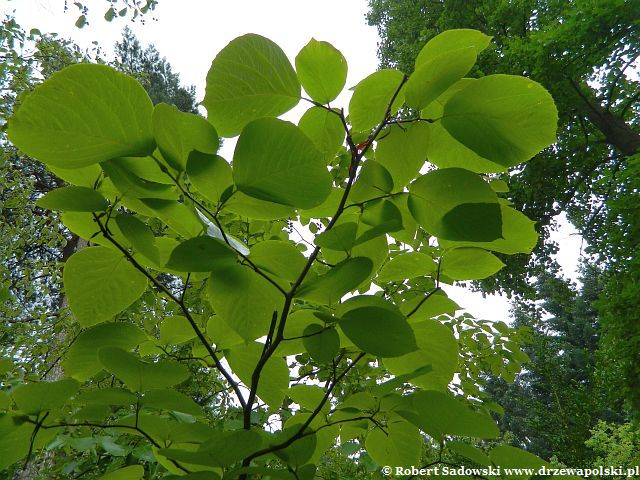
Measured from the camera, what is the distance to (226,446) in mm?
251

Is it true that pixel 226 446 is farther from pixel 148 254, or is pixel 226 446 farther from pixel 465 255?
pixel 465 255

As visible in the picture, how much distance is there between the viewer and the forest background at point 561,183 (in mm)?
3658

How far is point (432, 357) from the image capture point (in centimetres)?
35

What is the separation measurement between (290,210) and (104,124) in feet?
0.45

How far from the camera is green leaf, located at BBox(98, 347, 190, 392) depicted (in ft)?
0.93

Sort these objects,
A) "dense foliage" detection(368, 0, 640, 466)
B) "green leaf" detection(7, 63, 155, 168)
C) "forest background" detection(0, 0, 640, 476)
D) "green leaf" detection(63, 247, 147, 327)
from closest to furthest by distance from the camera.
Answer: "green leaf" detection(7, 63, 155, 168)
"green leaf" detection(63, 247, 147, 327)
"forest background" detection(0, 0, 640, 476)
"dense foliage" detection(368, 0, 640, 466)

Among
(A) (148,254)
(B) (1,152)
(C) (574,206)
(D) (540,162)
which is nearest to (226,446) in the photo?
(A) (148,254)

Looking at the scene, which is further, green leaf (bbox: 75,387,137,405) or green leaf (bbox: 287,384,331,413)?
green leaf (bbox: 287,384,331,413)

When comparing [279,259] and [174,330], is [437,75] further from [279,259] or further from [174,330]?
[174,330]

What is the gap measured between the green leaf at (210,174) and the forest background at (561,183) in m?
2.65

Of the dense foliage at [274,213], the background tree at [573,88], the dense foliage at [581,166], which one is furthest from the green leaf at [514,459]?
the background tree at [573,88]

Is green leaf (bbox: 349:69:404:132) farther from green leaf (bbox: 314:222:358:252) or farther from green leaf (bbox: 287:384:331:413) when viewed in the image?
green leaf (bbox: 287:384:331:413)

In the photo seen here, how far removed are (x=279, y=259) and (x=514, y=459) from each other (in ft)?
0.76

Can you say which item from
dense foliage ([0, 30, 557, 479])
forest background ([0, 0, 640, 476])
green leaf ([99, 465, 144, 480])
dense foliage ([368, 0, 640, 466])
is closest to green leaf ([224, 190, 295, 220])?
dense foliage ([0, 30, 557, 479])
